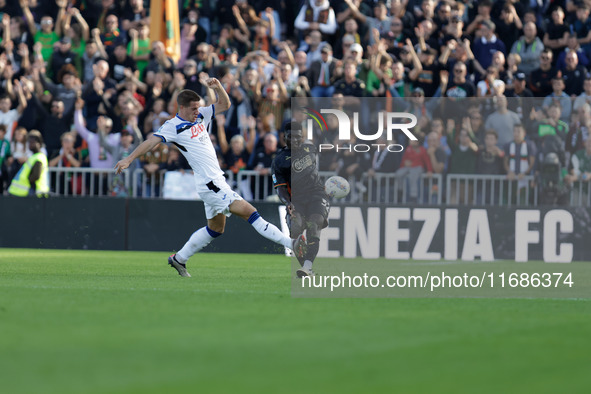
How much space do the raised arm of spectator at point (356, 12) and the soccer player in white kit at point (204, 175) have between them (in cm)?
892

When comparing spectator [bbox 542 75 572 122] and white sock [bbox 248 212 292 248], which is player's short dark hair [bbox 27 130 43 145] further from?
spectator [bbox 542 75 572 122]

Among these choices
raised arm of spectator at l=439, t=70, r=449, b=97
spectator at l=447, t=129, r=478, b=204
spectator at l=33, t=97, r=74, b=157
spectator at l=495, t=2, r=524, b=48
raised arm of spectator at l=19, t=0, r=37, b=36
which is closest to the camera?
spectator at l=447, t=129, r=478, b=204

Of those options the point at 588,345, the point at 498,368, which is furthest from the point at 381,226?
the point at 498,368

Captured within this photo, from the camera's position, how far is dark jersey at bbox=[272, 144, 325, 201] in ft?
44.1

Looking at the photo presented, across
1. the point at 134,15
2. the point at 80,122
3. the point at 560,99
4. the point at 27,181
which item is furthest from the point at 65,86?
the point at 560,99

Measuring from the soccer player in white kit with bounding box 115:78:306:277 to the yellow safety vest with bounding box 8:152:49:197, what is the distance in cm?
782

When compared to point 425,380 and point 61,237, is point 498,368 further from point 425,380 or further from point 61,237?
point 61,237

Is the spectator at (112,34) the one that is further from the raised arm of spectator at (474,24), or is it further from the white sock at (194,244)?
the white sock at (194,244)

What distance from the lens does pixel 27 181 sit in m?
21.4

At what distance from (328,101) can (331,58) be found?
6801mm

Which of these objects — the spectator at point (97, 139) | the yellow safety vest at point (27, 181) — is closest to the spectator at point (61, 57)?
the spectator at point (97, 139)

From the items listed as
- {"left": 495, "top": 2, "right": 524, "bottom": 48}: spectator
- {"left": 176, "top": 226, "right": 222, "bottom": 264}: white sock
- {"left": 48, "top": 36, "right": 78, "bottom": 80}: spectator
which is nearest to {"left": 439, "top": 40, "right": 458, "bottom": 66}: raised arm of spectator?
{"left": 495, "top": 2, "right": 524, "bottom": 48}: spectator

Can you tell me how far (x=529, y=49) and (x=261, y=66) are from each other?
5.22m

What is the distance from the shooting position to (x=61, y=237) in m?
21.5
